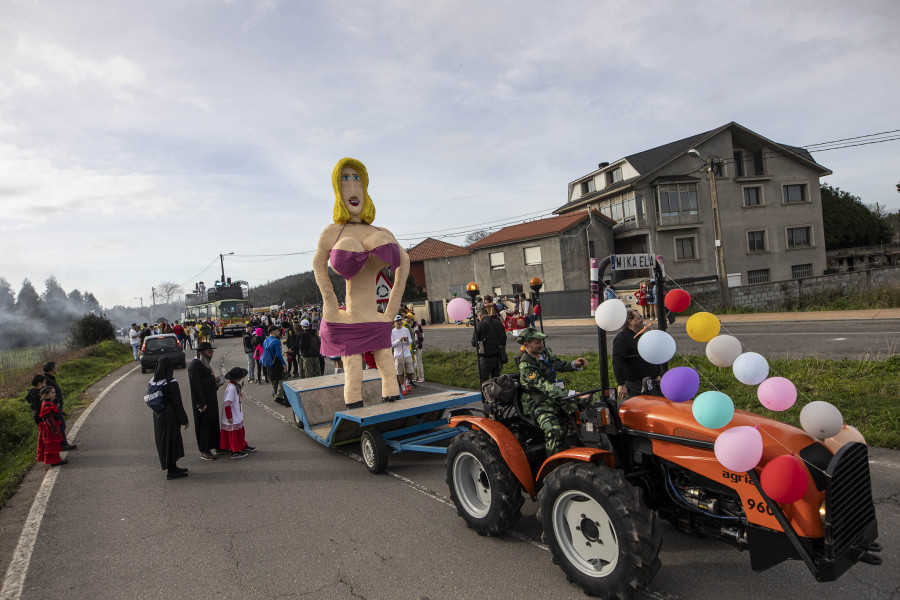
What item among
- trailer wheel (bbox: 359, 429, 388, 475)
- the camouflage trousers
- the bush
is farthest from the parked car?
the camouflage trousers

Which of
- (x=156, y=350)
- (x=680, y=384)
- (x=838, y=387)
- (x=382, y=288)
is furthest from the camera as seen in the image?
(x=156, y=350)

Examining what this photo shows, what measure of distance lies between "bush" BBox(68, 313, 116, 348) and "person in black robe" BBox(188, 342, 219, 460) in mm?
29716

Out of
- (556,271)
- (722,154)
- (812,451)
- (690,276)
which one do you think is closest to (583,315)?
(556,271)

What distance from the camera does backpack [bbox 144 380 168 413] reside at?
667 centimetres

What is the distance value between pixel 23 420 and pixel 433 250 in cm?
4042

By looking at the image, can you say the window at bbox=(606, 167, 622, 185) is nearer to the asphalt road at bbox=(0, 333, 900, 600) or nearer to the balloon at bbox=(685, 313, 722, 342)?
the asphalt road at bbox=(0, 333, 900, 600)

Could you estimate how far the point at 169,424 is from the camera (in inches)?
264

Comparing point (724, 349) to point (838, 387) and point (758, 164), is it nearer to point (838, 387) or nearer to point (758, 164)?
point (838, 387)

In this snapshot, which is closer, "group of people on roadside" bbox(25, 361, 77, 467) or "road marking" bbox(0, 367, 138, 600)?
"road marking" bbox(0, 367, 138, 600)

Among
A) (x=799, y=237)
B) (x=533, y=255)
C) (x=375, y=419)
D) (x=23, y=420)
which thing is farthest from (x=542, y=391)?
(x=799, y=237)

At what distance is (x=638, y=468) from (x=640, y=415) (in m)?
0.39

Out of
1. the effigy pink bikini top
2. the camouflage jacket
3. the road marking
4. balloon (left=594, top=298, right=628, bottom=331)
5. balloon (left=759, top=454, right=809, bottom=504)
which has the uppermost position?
the effigy pink bikini top

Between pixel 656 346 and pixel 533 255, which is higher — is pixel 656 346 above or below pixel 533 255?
below

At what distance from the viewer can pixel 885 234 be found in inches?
1801
